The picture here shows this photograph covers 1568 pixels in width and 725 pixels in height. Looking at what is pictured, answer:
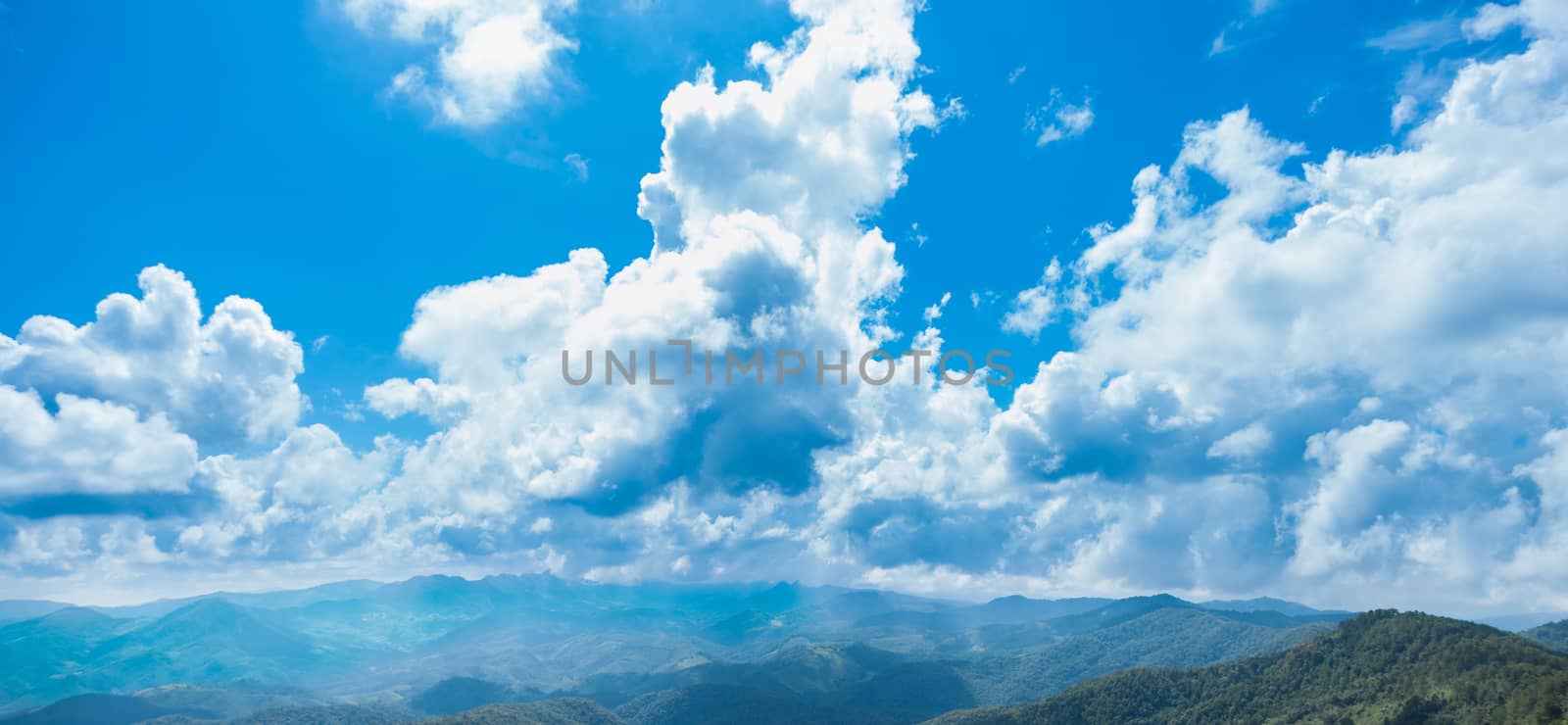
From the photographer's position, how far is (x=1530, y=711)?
199000 millimetres
